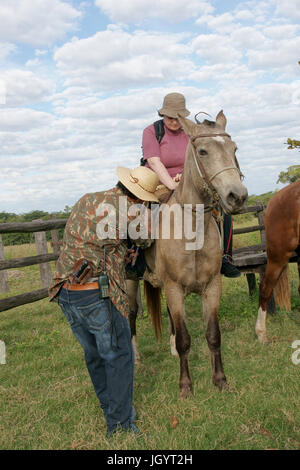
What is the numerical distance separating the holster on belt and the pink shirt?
178 cm

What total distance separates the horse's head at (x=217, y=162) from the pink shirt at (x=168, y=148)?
32.2 inches

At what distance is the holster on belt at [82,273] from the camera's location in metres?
3.01

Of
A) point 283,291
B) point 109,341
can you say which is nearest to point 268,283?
point 283,291

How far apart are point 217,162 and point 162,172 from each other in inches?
44.0

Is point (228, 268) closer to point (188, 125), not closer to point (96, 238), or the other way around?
point (188, 125)

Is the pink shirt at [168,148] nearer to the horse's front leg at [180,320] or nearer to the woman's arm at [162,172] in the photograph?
the woman's arm at [162,172]

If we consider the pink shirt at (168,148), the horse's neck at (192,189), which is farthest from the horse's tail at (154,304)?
the horse's neck at (192,189)

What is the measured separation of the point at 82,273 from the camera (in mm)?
3004

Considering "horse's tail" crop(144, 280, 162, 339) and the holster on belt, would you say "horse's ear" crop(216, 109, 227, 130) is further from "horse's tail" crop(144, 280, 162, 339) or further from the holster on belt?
"horse's tail" crop(144, 280, 162, 339)

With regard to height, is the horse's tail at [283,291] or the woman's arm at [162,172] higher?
the woman's arm at [162,172]

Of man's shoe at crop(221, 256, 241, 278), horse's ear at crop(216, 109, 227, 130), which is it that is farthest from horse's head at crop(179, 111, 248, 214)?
man's shoe at crop(221, 256, 241, 278)

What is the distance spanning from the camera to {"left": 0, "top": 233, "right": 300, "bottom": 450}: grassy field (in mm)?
3062
